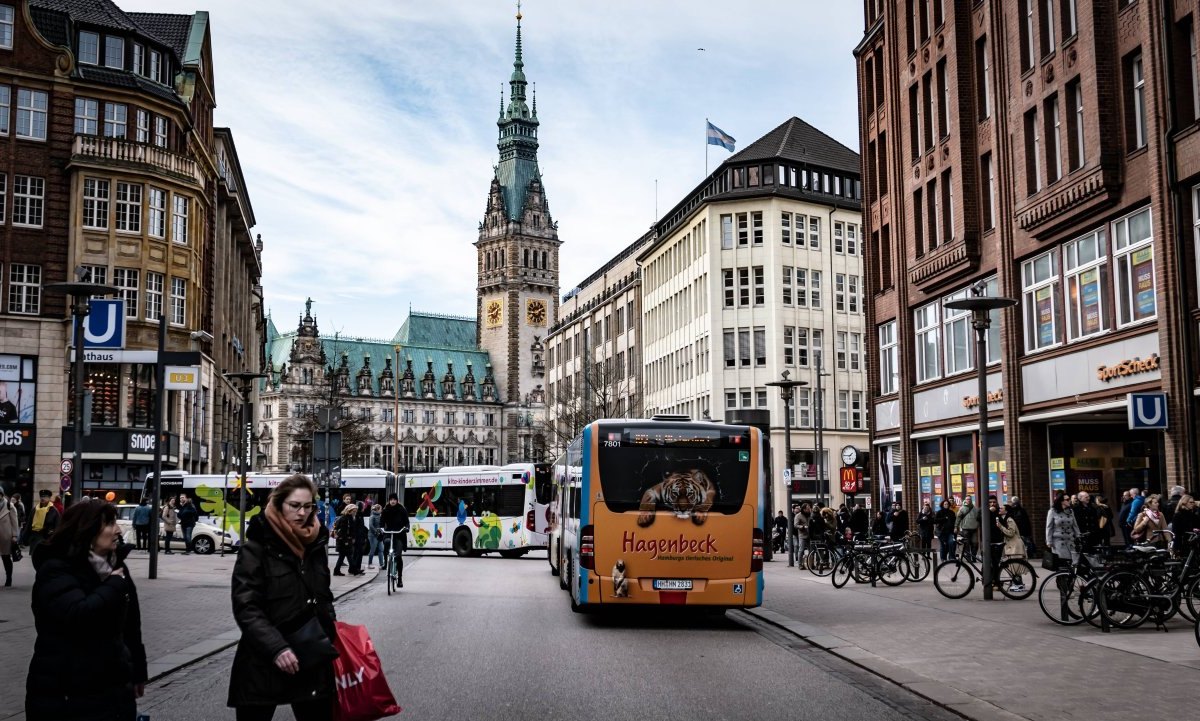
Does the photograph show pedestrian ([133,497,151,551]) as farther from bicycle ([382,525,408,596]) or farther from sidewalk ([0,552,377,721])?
bicycle ([382,525,408,596])

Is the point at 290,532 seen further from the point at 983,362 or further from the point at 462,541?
the point at 462,541

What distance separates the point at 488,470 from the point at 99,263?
17202mm

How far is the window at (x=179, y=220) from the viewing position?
167ft

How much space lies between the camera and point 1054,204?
1130 inches

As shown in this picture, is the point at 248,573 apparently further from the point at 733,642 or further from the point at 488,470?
the point at 488,470

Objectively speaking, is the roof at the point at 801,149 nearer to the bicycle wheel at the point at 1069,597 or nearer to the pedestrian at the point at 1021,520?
the pedestrian at the point at 1021,520

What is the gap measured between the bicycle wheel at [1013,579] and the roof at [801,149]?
2211 inches

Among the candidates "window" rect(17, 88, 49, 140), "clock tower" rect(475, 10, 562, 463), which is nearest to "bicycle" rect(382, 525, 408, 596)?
"window" rect(17, 88, 49, 140)

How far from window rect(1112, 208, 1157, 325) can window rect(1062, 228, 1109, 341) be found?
22.7 inches

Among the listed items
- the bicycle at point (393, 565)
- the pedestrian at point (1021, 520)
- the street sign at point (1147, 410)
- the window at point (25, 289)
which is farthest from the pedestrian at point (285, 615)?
the window at point (25, 289)

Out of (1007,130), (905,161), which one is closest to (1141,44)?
(1007,130)

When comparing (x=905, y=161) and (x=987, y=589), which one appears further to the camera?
(x=905, y=161)

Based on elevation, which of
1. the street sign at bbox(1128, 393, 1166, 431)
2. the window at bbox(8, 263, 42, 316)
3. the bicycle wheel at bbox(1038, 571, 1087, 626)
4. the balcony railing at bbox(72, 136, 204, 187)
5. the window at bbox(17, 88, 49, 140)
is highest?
the window at bbox(17, 88, 49, 140)

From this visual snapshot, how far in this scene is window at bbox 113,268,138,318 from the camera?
48875mm
